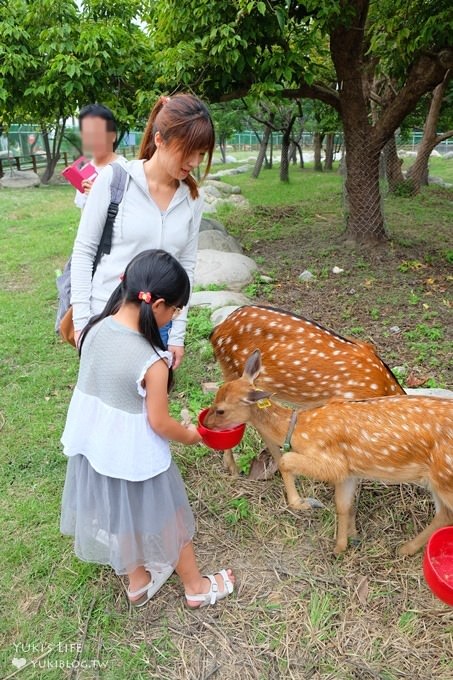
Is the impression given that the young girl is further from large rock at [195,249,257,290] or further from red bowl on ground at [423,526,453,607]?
large rock at [195,249,257,290]

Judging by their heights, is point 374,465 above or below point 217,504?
above

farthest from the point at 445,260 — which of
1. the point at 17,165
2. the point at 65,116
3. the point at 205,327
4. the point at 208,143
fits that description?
the point at 17,165

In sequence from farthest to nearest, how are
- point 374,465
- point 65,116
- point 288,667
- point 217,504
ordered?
point 65,116
point 217,504
point 374,465
point 288,667

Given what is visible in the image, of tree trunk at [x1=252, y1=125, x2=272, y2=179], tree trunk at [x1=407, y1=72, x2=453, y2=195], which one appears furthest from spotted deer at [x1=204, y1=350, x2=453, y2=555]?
tree trunk at [x1=252, y1=125, x2=272, y2=179]

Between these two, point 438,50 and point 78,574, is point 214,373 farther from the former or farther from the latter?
point 438,50

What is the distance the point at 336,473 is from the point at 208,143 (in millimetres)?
1506

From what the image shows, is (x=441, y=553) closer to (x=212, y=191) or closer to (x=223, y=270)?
(x=223, y=270)

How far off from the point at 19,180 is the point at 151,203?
722 inches

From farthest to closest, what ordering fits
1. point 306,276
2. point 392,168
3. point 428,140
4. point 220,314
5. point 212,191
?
point 212,191 < point 392,168 < point 428,140 < point 306,276 < point 220,314

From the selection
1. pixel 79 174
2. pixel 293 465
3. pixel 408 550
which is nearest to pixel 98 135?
pixel 79 174

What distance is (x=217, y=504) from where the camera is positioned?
Answer: 2965mm

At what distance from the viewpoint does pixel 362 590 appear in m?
2.50

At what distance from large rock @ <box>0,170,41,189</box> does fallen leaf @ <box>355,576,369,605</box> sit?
1811 cm

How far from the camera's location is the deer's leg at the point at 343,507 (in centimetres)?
264
